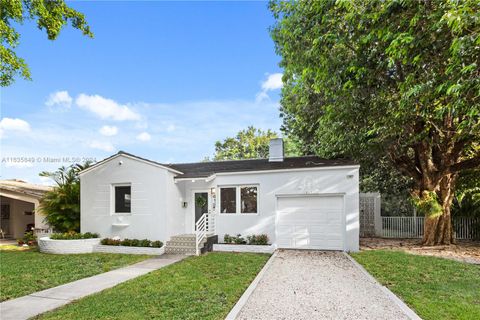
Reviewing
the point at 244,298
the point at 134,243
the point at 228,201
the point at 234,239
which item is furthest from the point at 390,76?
the point at 134,243

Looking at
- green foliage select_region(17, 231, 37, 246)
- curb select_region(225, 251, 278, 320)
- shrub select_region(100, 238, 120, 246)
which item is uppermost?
curb select_region(225, 251, 278, 320)

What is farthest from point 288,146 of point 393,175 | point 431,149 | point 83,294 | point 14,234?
point 83,294

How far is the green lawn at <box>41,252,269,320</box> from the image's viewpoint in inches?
186

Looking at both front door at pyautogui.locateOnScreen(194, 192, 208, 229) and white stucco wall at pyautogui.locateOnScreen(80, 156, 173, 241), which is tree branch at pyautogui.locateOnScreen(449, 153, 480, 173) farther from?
white stucco wall at pyautogui.locateOnScreen(80, 156, 173, 241)

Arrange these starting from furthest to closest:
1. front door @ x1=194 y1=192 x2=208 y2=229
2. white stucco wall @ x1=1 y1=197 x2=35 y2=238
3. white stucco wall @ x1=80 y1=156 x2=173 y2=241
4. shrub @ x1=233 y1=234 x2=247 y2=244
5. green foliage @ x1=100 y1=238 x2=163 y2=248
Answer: white stucco wall @ x1=1 y1=197 x2=35 y2=238 < front door @ x1=194 y1=192 x2=208 y2=229 < white stucco wall @ x1=80 y1=156 x2=173 y2=241 < shrub @ x1=233 y1=234 x2=247 y2=244 < green foliage @ x1=100 y1=238 x2=163 y2=248

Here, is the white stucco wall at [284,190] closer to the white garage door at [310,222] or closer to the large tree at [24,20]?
the white garage door at [310,222]

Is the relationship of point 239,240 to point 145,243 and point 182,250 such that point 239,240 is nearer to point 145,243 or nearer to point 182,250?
point 182,250

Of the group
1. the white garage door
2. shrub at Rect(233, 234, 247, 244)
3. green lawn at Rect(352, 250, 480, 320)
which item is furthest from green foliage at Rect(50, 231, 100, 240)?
green lawn at Rect(352, 250, 480, 320)

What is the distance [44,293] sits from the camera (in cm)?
609

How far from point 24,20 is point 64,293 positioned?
8693mm

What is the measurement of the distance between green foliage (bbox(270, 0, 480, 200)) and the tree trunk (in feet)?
2.07

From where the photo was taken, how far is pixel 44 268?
336 inches

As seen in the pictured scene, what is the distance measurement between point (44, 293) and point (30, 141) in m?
11.7

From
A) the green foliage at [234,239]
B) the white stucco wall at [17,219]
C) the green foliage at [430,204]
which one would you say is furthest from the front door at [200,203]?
the white stucco wall at [17,219]
